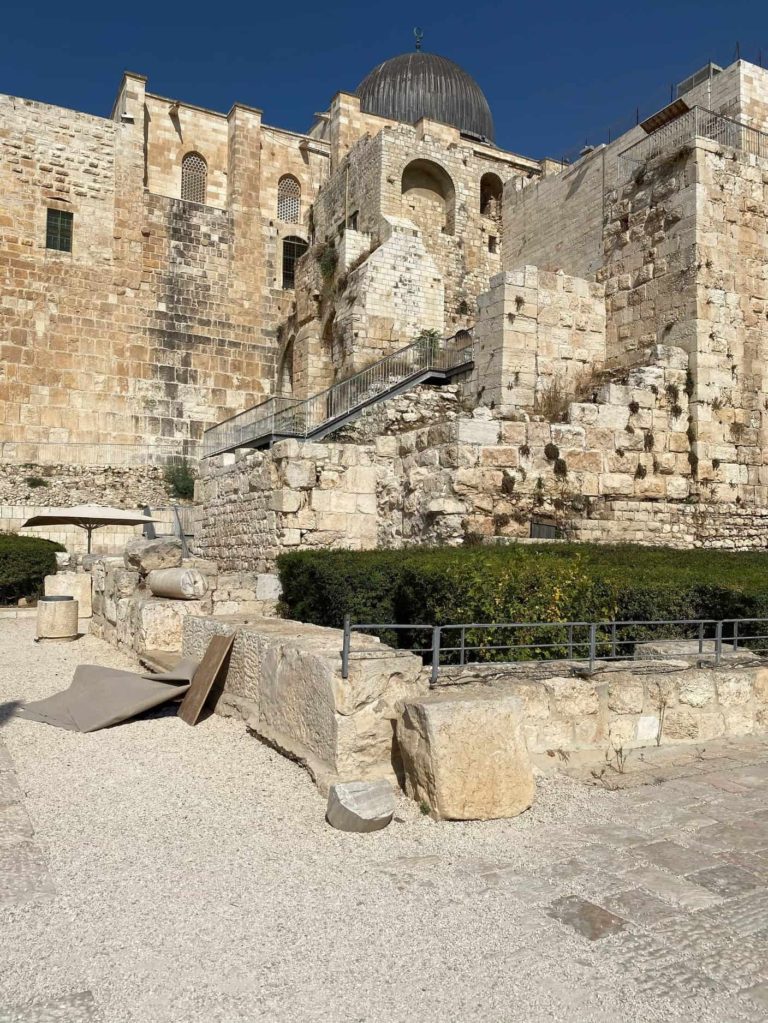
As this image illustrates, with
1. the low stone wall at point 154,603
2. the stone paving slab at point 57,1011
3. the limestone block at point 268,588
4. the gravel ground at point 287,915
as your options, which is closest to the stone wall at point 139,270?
the low stone wall at point 154,603

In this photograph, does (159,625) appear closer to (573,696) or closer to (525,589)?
(525,589)

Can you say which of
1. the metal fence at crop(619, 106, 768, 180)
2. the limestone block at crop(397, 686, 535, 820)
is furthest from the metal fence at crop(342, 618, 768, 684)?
the metal fence at crop(619, 106, 768, 180)

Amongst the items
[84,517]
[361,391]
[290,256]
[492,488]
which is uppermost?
[290,256]

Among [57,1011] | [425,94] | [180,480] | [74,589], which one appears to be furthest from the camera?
[425,94]

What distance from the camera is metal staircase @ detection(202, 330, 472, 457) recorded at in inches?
636

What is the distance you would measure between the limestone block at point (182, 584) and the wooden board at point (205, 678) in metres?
3.03

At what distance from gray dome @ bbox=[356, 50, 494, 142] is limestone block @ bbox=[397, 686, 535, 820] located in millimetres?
29717

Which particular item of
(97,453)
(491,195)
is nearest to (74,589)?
(97,453)

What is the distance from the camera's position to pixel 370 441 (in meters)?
14.3

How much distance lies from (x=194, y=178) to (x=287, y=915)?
26095 millimetres

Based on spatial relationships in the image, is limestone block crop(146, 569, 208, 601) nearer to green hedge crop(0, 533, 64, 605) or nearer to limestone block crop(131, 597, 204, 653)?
limestone block crop(131, 597, 204, 653)

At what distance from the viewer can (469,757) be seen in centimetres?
429

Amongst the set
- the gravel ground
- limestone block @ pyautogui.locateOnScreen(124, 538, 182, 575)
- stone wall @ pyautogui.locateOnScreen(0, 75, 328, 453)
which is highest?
stone wall @ pyautogui.locateOnScreen(0, 75, 328, 453)

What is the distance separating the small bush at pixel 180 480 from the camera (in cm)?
2247
